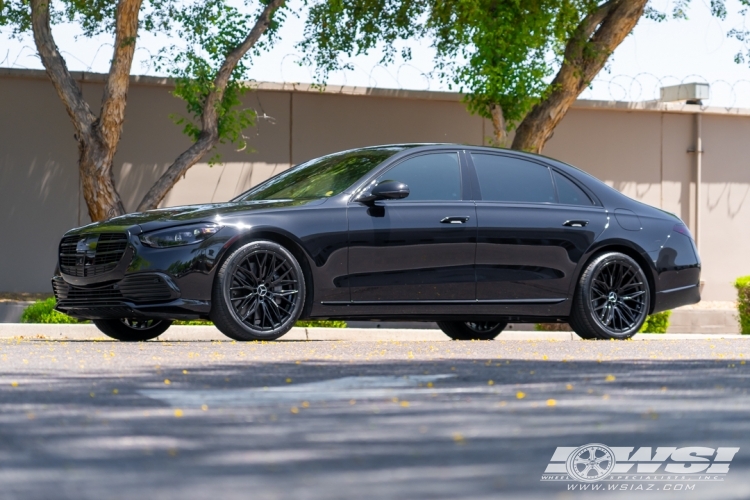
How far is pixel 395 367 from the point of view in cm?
632

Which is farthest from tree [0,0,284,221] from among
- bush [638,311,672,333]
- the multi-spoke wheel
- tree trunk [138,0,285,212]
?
the multi-spoke wheel

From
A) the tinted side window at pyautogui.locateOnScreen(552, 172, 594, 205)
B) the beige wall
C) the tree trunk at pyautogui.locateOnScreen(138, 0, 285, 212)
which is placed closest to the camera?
the tinted side window at pyautogui.locateOnScreen(552, 172, 594, 205)

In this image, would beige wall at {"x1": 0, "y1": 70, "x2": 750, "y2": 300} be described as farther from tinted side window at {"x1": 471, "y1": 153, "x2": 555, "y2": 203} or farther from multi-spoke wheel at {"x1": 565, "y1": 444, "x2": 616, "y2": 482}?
multi-spoke wheel at {"x1": 565, "y1": 444, "x2": 616, "y2": 482}

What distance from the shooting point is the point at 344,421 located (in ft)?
14.4

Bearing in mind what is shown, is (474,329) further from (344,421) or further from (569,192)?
(344,421)

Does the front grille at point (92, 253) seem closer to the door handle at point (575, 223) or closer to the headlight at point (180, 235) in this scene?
the headlight at point (180, 235)

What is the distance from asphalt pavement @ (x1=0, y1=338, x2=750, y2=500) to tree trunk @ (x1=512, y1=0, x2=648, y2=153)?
10549mm

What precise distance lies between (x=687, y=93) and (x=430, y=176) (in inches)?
519

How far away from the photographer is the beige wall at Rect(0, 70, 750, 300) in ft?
58.9

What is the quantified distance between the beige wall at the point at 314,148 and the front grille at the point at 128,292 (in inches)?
375

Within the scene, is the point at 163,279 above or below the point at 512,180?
below

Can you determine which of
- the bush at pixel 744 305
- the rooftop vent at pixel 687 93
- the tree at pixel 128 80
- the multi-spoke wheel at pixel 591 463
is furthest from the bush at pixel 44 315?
the rooftop vent at pixel 687 93

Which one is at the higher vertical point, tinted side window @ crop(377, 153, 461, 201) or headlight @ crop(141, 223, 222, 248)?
tinted side window @ crop(377, 153, 461, 201)

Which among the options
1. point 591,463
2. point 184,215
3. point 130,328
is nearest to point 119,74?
point 130,328
